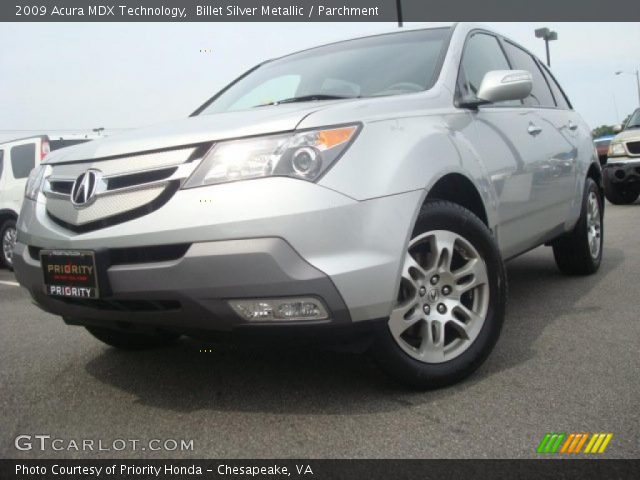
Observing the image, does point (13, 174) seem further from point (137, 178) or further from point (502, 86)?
point (502, 86)

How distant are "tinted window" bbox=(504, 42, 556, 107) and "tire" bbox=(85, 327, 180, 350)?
8.41 ft

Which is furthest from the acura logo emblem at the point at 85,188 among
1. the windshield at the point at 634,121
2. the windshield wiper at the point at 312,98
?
the windshield at the point at 634,121

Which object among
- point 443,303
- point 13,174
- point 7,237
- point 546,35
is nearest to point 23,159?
point 13,174

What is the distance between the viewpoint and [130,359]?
3.38 m

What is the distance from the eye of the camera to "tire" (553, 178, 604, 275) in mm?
4863

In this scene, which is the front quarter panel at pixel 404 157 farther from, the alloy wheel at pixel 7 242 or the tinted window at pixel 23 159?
the alloy wheel at pixel 7 242

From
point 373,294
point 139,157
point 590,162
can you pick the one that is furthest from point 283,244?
point 590,162

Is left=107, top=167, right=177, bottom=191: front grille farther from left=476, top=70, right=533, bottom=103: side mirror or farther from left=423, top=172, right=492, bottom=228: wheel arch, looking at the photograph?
left=476, top=70, right=533, bottom=103: side mirror

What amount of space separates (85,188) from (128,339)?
3.63 ft

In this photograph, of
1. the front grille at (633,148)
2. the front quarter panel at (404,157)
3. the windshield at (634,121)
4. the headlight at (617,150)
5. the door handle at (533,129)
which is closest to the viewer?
the front quarter panel at (404,157)

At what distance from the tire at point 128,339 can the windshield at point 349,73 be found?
129 centimetres

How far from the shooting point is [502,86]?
10.4 feet

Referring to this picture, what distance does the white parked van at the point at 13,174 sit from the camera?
8.77m

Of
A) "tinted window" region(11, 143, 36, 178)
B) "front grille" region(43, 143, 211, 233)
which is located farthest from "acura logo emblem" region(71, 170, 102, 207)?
"tinted window" region(11, 143, 36, 178)
